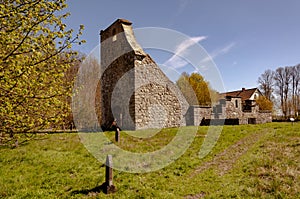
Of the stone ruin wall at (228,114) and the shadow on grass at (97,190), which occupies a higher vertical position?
the stone ruin wall at (228,114)

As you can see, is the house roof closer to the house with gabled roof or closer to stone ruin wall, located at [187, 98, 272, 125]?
the house with gabled roof

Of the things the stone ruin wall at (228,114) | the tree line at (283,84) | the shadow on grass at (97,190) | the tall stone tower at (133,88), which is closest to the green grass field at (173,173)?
the shadow on grass at (97,190)

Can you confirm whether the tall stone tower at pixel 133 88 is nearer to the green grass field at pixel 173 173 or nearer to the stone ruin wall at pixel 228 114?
the stone ruin wall at pixel 228 114

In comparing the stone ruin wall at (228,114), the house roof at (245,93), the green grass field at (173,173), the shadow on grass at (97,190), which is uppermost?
the house roof at (245,93)

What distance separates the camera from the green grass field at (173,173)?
5930mm

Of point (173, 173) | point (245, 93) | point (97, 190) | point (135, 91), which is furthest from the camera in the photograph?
point (245, 93)

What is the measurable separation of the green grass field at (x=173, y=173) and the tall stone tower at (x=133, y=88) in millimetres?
4849

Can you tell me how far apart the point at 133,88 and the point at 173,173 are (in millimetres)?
8131

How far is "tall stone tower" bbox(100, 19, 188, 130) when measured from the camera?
14.7 m

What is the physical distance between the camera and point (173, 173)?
24.2 ft

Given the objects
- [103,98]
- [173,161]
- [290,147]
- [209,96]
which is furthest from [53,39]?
[209,96]

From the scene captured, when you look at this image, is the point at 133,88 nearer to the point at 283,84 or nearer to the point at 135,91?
the point at 135,91

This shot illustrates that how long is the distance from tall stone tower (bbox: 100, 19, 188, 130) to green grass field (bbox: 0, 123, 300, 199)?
4.85 m

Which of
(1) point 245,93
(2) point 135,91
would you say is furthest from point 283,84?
(2) point 135,91
